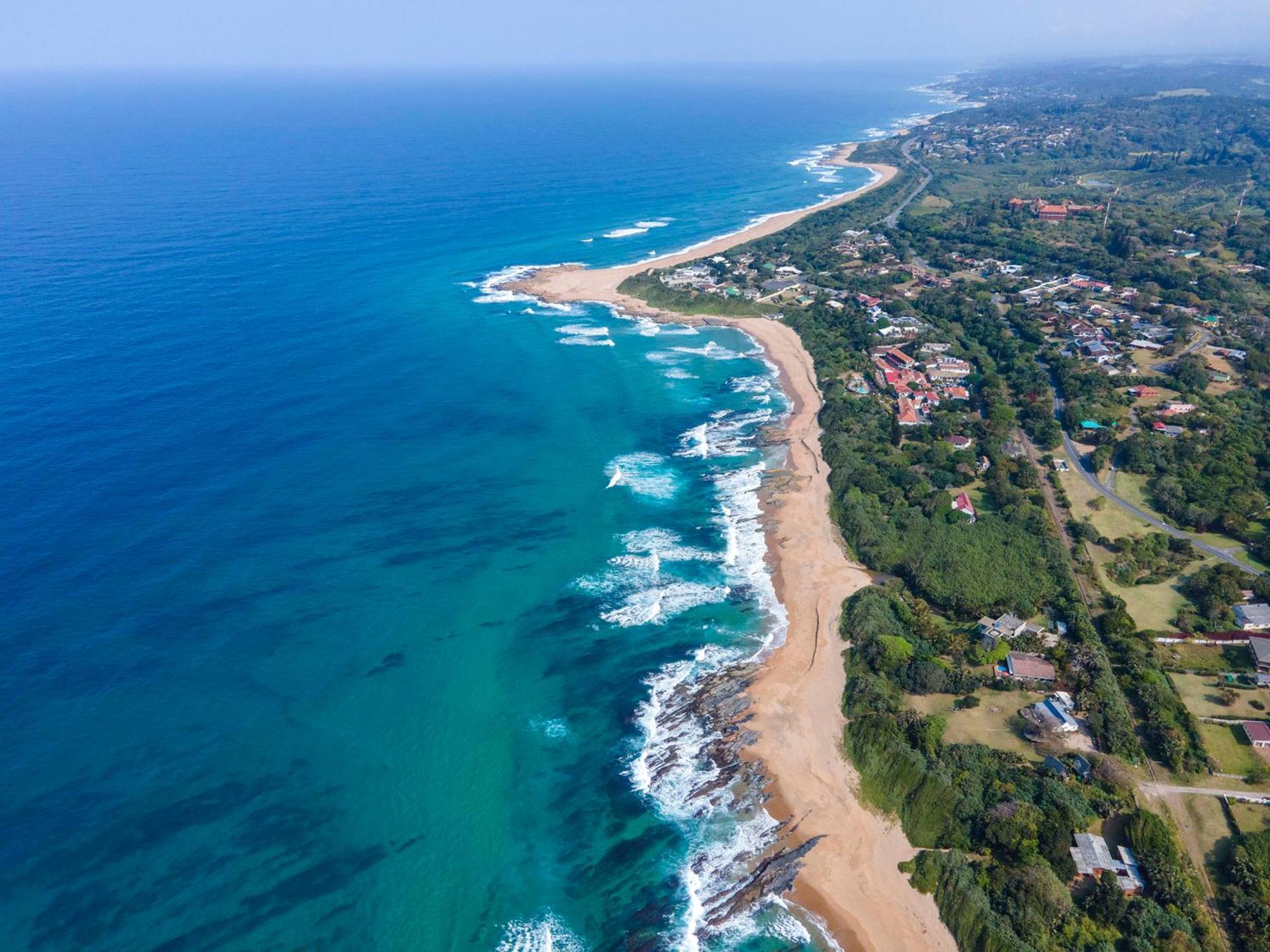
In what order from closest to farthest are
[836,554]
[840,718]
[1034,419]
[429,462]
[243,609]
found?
1. [840,718]
2. [243,609]
3. [836,554]
4. [429,462]
5. [1034,419]

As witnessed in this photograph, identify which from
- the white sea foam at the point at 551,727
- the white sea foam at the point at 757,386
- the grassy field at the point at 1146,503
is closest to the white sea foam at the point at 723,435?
the white sea foam at the point at 757,386

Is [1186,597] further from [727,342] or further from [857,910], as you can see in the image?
[727,342]

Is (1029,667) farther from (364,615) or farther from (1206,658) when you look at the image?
(364,615)

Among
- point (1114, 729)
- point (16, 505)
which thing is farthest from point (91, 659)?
point (1114, 729)

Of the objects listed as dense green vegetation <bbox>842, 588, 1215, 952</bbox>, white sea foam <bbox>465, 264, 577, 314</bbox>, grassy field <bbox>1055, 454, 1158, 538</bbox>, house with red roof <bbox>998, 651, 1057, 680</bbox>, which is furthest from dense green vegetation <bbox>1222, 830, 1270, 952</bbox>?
white sea foam <bbox>465, 264, 577, 314</bbox>

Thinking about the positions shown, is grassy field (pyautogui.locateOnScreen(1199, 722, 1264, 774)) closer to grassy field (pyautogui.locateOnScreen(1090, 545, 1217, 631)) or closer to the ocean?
grassy field (pyautogui.locateOnScreen(1090, 545, 1217, 631))

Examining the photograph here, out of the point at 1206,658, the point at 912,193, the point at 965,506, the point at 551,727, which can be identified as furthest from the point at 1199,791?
the point at 912,193

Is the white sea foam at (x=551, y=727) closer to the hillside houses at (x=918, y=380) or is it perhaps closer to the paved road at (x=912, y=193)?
the hillside houses at (x=918, y=380)
